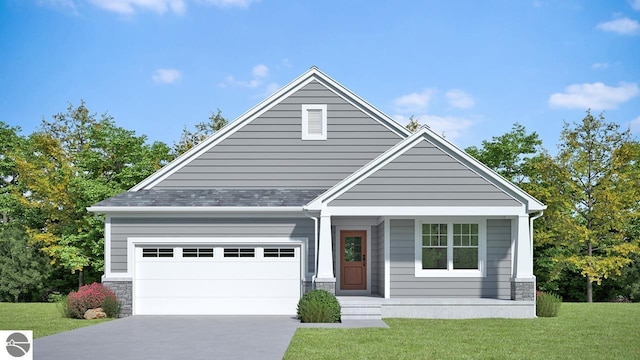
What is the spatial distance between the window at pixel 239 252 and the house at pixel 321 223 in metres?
0.03

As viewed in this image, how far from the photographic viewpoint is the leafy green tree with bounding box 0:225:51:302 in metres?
35.3

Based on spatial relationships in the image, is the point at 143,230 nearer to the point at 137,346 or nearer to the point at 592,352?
the point at 137,346

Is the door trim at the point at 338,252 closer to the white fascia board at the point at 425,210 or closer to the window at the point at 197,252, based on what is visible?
the white fascia board at the point at 425,210

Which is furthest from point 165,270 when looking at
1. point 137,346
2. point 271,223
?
point 137,346

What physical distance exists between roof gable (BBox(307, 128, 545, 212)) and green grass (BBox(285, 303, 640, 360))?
3.30m

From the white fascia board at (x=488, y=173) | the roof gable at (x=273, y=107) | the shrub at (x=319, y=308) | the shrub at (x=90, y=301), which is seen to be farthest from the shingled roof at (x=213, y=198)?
the white fascia board at (x=488, y=173)

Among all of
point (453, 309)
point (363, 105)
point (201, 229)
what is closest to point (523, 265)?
point (453, 309)

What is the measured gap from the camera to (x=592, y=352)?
1376 centimetres

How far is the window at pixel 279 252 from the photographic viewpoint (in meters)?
22.2

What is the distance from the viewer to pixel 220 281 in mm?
22062

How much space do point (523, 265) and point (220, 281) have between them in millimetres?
8902

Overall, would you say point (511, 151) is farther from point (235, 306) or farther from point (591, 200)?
point (235, 306)

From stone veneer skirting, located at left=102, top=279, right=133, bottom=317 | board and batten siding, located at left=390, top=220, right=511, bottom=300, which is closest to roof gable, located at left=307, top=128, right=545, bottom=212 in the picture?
board and batten siding, located at left=390, top=220, right=511, bottom=300

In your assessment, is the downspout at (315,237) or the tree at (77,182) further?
the tree at (77,182)
